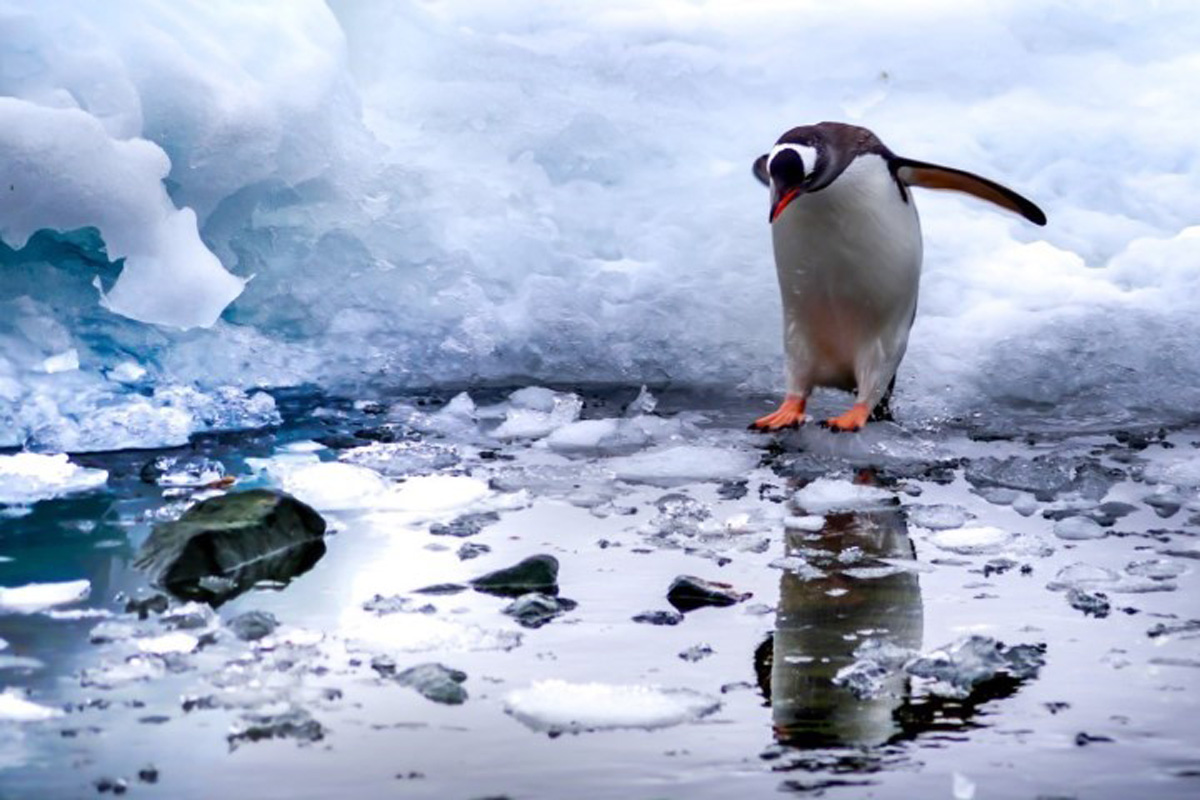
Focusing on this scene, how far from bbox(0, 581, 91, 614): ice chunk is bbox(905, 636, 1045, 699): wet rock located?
43.2 inches

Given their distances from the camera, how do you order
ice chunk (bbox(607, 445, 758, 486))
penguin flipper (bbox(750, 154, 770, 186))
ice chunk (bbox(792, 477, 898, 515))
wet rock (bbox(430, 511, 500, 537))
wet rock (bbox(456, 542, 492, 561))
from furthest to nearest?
penguin flipper (bbox(750, 154, 770, 186)), ice chunk (bbox(607, 445, 758, 486)), ice chunk (bbox(792, 477, 898, 515)), wet rock (bbox(430, 511, 500, 537)), wet rock (bbox(456, 542, 492, 561))

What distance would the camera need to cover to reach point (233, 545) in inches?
99.6

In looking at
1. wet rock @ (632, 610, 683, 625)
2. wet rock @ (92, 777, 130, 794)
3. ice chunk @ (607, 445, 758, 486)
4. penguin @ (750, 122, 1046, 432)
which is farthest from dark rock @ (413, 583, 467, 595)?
penguin @ (750, 122, 1046, 432)

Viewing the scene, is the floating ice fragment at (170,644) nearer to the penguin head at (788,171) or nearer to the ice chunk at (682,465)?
the ice chunk at (682,465)

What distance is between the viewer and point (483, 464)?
3.42 metres

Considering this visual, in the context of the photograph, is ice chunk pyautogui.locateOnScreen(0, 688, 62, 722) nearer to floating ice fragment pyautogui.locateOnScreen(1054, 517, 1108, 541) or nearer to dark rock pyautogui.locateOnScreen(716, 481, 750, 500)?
dark rock pyautogui.locateOnScreen(716, 481, 750, 500)

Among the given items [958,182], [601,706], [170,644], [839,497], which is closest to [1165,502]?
[839,497]

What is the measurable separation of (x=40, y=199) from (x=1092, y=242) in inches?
122

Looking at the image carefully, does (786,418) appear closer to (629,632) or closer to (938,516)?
(938,516)

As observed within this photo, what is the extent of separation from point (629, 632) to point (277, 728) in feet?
1.75

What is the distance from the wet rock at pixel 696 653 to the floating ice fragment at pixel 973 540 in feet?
2.25

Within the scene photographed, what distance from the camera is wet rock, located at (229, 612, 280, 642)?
217 cm

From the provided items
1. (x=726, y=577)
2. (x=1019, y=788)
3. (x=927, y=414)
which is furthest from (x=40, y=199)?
(x=1019, y=788)

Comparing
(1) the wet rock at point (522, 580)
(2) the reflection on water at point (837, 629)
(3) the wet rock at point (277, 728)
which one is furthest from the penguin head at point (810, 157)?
(3) the wet rock at point (277, 728)
